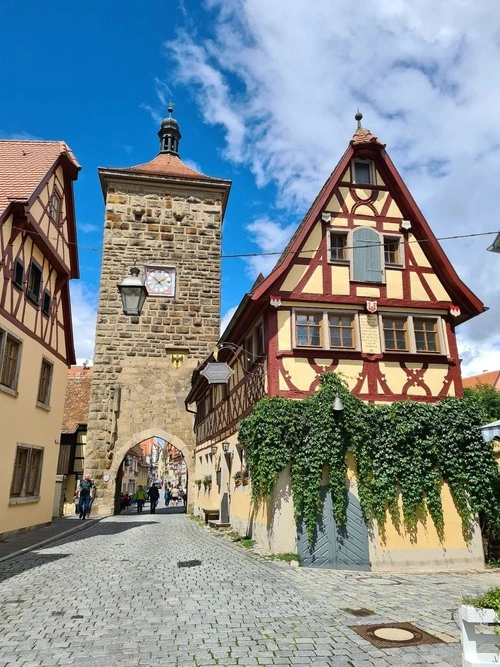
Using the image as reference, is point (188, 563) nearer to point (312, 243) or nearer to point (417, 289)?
point (312, 243)

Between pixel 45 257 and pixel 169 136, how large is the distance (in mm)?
19285

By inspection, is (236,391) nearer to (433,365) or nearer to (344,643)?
(433,365)

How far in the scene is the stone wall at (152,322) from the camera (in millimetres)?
24156

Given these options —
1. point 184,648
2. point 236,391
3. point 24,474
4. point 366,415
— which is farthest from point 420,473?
point 24,474

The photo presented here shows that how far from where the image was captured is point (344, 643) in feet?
16.9

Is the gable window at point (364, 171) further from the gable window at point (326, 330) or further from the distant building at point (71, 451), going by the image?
the distant building at point (71, 451)

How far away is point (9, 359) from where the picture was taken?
43.1ft

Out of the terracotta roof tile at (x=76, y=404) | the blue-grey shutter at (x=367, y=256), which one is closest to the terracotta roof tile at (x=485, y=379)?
the terracotta roof tile at (x=76, y=404)

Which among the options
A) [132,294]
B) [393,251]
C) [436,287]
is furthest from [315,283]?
[132,294]

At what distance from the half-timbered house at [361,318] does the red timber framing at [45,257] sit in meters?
5.18

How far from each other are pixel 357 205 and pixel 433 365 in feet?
13.9

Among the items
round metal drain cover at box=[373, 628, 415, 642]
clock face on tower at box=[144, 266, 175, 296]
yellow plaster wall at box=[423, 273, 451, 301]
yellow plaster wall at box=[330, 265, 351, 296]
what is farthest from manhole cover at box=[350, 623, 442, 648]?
clock face on tower at box=[144, 266, 175, 296]

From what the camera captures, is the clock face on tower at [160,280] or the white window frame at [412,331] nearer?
the white window frame at [412,331]

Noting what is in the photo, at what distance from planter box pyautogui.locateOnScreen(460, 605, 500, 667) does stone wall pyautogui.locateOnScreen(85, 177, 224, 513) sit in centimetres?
2141
